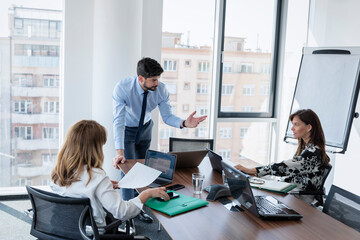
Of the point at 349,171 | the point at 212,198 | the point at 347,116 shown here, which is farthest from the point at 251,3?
the point at 212,198

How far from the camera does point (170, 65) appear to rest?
500cm

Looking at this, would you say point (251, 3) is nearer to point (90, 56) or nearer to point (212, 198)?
point (90, 56)

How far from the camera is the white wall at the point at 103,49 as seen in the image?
170 inches

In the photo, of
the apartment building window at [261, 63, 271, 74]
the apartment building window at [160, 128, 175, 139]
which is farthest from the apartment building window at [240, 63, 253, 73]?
the apartment building window at [160, 128, 175, 139]

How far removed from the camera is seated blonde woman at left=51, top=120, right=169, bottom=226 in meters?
2.04

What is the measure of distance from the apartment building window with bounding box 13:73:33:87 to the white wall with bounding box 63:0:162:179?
0.40 meters

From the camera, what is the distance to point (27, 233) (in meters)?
3.62

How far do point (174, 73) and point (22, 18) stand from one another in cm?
188

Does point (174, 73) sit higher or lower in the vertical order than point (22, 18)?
lower

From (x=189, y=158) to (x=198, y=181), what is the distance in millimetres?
656

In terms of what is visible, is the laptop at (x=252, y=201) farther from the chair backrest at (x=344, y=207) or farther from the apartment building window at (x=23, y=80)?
the apartment building window at (x=23, y=80)

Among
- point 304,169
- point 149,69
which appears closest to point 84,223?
point 304,169

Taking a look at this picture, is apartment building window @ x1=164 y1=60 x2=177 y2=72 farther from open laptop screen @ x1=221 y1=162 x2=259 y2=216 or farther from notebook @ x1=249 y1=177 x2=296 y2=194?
open laptop screen @ x1=221 y1=162 x2=259 y2=216

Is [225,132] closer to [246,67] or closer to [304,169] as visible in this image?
[246,67]
